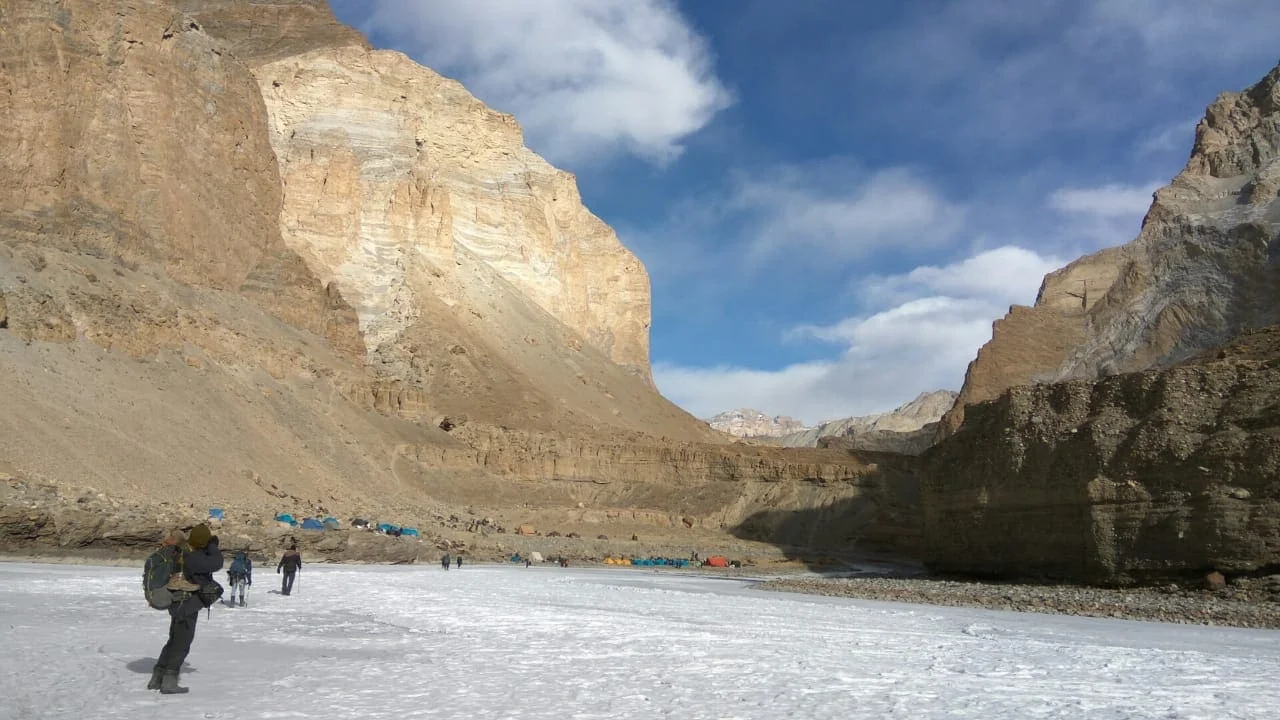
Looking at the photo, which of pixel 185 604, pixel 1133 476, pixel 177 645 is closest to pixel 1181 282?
pixel 1133 476

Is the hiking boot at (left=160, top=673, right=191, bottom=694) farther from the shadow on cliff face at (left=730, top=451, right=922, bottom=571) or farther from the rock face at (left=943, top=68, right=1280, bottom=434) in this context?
the rock face at (left=943, top=68, right=1280, bottom=434)

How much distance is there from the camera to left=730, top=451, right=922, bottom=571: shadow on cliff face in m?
57.8

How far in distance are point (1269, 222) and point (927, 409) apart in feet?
411

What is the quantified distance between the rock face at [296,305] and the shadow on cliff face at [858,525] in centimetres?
66

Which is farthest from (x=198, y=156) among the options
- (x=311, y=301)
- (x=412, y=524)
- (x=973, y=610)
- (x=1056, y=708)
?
(x=1056, y=708)

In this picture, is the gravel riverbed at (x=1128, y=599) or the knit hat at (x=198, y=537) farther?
the gravel riverbed at (x=1128, y=599)

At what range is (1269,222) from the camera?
7388 cm

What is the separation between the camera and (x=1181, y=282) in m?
78.6

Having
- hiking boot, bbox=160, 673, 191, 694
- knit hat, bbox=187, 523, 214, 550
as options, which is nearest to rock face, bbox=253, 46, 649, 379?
knit hat, bbox=187, 523, 214, 550

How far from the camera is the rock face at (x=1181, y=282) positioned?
72.7 m

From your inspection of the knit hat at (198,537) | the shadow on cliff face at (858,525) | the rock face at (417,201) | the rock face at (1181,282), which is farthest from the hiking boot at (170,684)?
the rock face at (1181,282)

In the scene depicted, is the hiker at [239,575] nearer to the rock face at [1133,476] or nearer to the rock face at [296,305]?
the rock face at [296,305]

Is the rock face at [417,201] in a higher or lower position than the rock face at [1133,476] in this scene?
higher

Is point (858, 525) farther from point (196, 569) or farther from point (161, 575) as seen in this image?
point (161, 575)
